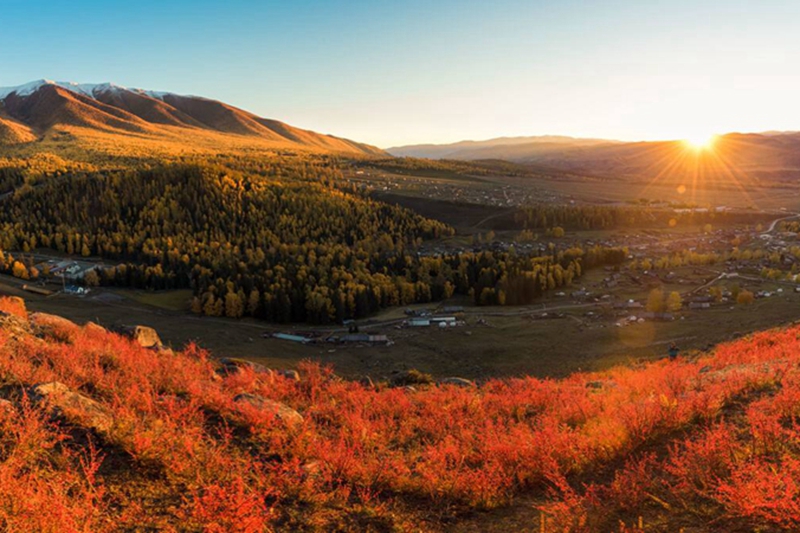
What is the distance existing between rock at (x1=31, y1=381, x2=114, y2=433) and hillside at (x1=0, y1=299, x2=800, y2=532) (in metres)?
0.05

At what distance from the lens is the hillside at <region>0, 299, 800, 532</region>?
901 cm

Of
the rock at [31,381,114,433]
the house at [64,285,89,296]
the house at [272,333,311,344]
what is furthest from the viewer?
the house at [64,285,89,296]

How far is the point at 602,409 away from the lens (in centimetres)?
1803

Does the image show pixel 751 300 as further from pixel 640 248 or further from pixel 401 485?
pixel 401 485

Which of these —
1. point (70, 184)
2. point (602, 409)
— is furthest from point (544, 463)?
point (70, 184)

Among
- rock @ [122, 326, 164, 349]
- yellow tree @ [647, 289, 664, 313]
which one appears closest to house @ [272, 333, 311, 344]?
rock @ [122, 326, 164, 349]

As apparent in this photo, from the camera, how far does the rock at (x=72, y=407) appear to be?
11.7 metres

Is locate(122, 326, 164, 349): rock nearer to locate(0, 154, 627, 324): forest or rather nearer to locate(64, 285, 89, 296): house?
locate(0, 154, 627, 324): forest

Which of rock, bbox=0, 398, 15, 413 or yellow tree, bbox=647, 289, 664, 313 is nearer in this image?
rock, bbox=0, 398, 15, 413

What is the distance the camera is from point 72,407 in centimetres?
1205

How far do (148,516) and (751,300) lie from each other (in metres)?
115

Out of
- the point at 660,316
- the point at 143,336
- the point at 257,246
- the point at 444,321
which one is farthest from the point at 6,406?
the point at 257,246

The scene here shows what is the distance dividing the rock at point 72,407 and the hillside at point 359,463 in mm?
55

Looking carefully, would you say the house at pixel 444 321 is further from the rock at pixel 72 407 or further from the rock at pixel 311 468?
the rock at pixel 72 407
